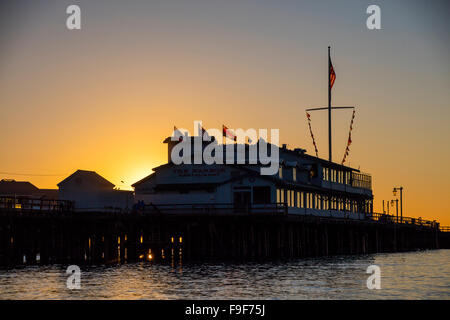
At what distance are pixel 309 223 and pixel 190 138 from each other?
1340 cm

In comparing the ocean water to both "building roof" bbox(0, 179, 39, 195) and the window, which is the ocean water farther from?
"building roof" bbox(0, 179, 39, 195)

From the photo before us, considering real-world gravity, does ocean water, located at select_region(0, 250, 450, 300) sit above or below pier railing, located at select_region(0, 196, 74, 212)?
below

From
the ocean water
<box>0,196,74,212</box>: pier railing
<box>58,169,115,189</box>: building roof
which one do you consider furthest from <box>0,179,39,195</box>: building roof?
the ocean water

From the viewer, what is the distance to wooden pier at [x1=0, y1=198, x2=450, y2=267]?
59.7 metres

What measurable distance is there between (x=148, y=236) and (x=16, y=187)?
230 ft

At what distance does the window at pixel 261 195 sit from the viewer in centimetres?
6894

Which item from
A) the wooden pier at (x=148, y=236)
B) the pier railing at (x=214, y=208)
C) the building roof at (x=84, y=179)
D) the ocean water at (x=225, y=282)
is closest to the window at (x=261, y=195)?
the pier railing at (x=214, y=208)

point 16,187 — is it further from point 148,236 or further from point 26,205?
point 26,205

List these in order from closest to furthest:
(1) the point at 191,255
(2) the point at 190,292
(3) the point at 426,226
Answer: (2) the point at 190,292
(1) the point at 191,255
(3) the point at 426,226

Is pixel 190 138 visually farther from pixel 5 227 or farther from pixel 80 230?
pixel 5 227

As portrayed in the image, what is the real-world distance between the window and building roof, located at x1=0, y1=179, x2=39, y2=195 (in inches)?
2698

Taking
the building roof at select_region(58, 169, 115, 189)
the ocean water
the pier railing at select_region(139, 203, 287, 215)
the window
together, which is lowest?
the ocean water

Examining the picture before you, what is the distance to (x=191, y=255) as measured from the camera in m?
65.8
